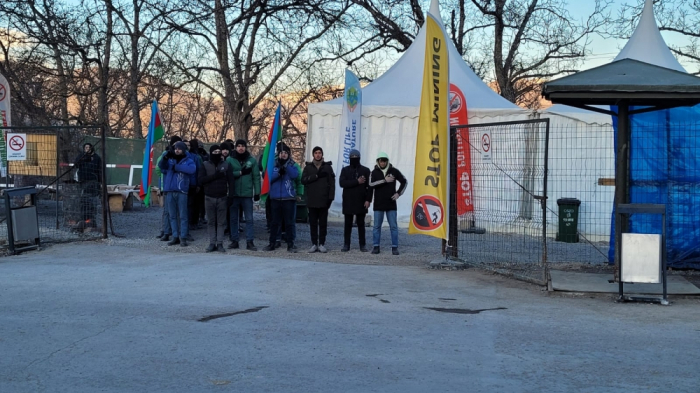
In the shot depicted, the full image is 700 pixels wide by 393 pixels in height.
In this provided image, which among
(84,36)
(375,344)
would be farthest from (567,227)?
(84,36)

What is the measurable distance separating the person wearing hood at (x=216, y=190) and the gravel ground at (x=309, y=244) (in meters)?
0.39

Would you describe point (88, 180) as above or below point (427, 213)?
above

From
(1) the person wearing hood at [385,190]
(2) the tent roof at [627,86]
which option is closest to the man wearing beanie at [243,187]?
(1) the person wearing hood at [385,190]

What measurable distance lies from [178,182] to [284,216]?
2032 millimetres

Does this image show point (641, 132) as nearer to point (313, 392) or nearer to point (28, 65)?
point (313, 392)

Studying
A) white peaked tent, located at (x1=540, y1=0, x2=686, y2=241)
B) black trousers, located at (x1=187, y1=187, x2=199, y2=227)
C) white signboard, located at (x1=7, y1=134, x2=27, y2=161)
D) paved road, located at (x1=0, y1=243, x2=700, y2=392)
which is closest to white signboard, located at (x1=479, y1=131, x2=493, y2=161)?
white peaked tent, located at (x1=540, y1=0, x2=686, y2=241)

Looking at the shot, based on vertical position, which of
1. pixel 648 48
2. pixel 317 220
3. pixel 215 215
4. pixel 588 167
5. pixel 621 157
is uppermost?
pixel 648 48

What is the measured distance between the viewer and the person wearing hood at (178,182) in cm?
1338

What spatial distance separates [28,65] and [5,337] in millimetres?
20120

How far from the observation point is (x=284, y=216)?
1324cm

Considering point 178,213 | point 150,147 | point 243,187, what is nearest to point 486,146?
point 243,187

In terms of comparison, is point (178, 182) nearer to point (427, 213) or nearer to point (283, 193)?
point (283, 193)

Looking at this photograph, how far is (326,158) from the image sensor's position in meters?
18.5

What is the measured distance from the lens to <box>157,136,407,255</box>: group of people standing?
12.8 m
